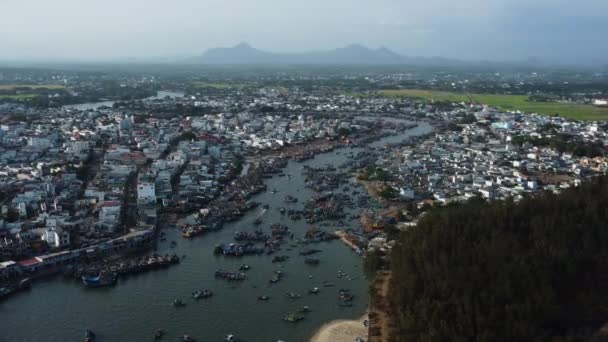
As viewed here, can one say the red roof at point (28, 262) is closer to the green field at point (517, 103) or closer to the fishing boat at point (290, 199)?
the fishing boat at point (290, 199)

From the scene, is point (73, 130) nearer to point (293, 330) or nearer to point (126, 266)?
point (126, 266)

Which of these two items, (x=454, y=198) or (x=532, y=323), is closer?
(x=532, y=323)

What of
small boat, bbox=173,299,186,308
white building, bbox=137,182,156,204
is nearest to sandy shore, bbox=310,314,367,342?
small boat, bbox=173,299,186,308

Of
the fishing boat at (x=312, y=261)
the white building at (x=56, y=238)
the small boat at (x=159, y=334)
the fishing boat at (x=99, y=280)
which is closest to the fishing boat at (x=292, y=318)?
the small boat at (x=159, y=334)

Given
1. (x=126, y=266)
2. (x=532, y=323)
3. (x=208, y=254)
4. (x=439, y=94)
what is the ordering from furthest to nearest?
(x=439, y=94) → (x=208, y=254) → (x=126, y=266) → (x=532, y=323)

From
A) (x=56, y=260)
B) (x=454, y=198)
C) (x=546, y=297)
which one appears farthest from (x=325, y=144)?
(x=546, y=297)

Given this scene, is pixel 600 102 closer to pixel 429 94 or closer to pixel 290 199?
pixel 429 94

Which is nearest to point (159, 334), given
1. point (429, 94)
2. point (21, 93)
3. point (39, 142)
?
point (39, 142)
